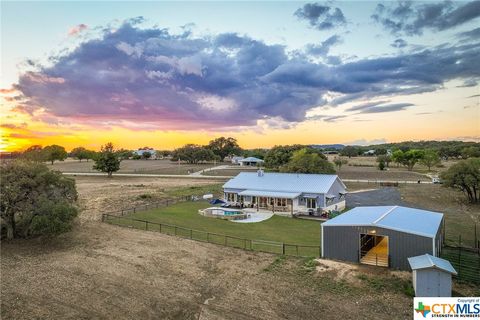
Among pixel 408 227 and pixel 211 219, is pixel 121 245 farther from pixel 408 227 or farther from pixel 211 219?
pixel 408 227

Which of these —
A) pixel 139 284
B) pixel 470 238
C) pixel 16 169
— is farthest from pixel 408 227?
pixel 16 169

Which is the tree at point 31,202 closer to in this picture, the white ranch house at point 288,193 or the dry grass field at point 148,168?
the white ranch house at point 288,193

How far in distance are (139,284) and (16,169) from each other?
49.8ft

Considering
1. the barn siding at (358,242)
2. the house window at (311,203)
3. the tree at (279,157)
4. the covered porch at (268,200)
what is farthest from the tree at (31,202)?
the tree at (279,157)

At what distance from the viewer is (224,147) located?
6708 inches

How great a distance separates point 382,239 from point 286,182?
18852 millimetres

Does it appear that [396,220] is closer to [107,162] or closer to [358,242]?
[358,242]

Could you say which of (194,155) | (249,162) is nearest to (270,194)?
(249,162)

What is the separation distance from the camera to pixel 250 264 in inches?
811

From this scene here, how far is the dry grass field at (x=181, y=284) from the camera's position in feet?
48.2

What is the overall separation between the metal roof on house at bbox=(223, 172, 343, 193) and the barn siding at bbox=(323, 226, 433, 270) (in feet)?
54.6

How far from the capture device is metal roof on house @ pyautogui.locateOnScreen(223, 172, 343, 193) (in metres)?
39.5

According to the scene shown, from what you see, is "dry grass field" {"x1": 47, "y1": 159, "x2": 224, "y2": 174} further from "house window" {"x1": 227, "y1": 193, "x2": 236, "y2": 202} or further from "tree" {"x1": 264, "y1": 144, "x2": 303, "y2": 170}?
"house window" {"x1": 227, "y1": 193, "x2": 236, "y2": 202}

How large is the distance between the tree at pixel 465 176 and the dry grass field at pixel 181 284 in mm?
31670
